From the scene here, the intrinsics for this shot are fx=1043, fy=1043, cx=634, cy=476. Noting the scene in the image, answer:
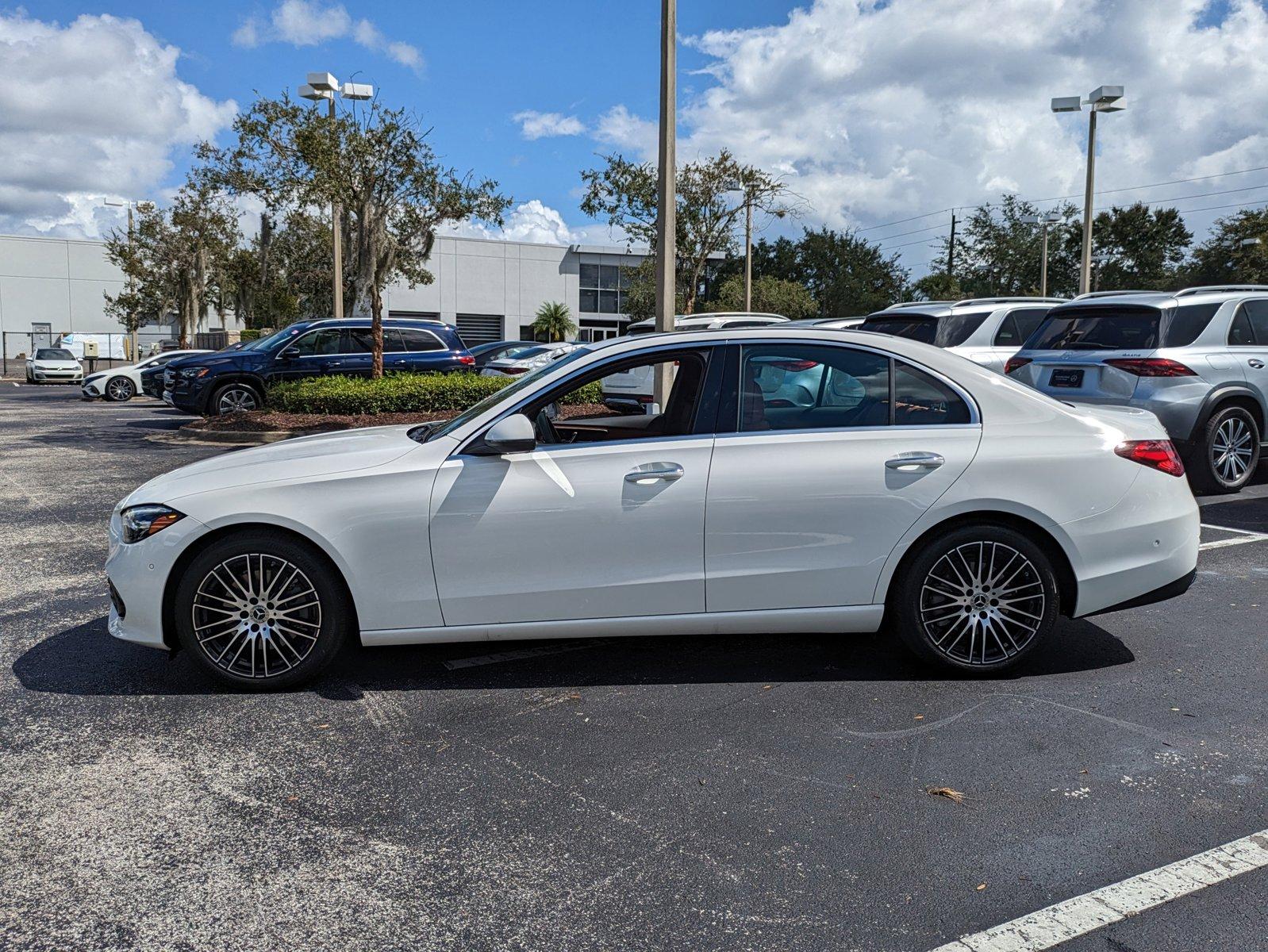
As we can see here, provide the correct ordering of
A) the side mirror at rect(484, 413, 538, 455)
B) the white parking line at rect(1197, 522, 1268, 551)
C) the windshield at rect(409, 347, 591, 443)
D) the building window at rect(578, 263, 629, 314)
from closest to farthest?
the side mirror at rect(484, 413, 538, 455)
the windshield at rect(409, 347, 591, 443)
the white parking line at rect(1197, 522, 1268, 551)
the building window at rect(578, 263, 629, 314)

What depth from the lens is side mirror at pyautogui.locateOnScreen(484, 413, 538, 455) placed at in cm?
441

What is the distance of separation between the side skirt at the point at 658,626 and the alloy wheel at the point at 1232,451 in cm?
635

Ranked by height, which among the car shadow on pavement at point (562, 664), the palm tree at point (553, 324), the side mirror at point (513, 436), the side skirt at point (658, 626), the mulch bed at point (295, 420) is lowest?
the car shadow on pavement at point (562, 664)

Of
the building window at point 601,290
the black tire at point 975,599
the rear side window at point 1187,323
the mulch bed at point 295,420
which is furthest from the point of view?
the building window at point 601,290

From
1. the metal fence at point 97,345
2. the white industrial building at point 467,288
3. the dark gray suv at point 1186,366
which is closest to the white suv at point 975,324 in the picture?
the dark gray suv at point 1186,366

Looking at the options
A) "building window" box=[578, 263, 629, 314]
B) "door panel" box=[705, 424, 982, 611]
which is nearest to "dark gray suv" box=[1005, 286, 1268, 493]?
"door panel" box=[705, 424, 982, 611]

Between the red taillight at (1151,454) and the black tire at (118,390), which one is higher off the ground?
the red taillight at (1151,454)

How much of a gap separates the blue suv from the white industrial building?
34594mm

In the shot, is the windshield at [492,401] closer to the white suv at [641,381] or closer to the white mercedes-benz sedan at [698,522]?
the white mercedes-benz sedan at [698,522]

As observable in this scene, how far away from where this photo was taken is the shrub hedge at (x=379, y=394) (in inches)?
625

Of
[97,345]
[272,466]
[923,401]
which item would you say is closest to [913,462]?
[923,401]

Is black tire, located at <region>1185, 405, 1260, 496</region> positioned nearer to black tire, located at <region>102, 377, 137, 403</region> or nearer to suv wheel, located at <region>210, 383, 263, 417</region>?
suv wheel, located at <region>210, 383, 263, 417</region>

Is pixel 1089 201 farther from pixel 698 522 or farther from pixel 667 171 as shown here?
pixel 698 522

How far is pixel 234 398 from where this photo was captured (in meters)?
17.5
